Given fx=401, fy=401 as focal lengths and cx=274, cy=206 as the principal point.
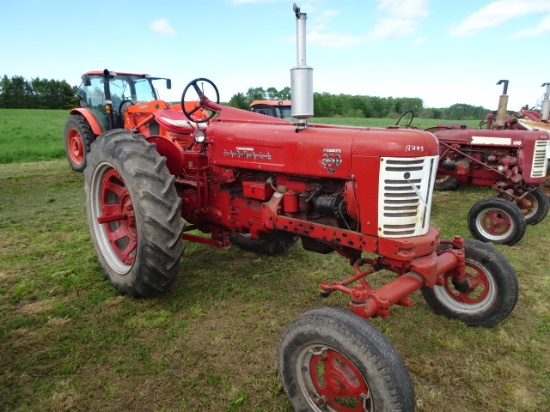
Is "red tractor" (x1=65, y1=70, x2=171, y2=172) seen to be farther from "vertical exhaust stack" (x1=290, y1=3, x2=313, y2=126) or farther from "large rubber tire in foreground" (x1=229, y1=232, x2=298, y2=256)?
"vertical exhaust stack" (x1=290, y1=3, x2=313, y2=126)

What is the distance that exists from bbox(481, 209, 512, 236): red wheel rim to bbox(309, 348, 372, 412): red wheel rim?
3776 mm

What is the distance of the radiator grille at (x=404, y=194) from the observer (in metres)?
2.25

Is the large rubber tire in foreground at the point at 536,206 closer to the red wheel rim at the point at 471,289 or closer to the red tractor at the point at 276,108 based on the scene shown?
the red wheel rim at the point at 471,289

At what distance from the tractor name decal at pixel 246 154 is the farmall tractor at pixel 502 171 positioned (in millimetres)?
3472

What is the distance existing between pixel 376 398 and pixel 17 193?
23.7ft

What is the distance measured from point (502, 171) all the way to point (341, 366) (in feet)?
16.9

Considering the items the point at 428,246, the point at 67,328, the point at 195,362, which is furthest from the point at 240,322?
the point at 428,246

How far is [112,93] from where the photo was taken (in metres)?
8.54

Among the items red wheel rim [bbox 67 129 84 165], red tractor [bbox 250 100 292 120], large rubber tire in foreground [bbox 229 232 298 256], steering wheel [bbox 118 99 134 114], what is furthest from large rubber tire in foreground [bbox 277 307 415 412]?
red tractor [bbox 250 100 292 120]

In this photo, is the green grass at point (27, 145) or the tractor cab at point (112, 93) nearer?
the tractor cab at point (112, 93)

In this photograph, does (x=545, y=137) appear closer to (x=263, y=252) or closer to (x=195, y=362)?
(x=263, y=252)

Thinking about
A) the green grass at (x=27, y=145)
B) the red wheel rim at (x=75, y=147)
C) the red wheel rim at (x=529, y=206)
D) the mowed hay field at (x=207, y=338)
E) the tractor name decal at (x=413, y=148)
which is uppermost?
the tractor name decal at (x=413, y=148)

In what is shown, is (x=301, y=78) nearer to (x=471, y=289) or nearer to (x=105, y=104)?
(x=471, y=289)

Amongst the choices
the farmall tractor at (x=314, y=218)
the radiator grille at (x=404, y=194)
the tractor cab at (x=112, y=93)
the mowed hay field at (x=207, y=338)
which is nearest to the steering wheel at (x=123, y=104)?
the tractor cab at (x=112, y=93)
